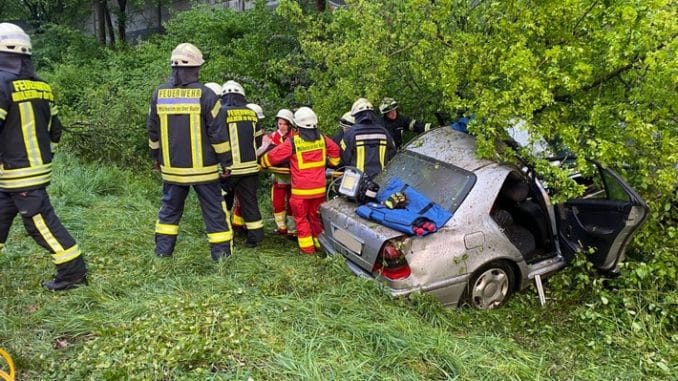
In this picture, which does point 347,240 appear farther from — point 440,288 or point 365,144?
point 365,144

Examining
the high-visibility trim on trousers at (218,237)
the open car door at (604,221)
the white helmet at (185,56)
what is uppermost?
the white helmet at (185,56)

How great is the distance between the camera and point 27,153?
3.84 m

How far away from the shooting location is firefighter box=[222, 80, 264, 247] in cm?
520

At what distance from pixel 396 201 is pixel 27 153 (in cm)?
277

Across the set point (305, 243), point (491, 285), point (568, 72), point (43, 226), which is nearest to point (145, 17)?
point (305, 243)

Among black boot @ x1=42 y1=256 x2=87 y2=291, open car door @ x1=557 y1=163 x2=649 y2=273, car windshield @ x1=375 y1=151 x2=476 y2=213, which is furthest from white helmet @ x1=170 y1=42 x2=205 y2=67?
open car door @ x1=557 y1=163 x2=649 y2=273

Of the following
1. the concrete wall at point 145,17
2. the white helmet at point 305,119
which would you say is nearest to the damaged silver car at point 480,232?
the white helmet at point 305,119

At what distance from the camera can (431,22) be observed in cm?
500

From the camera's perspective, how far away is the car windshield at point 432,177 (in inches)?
162

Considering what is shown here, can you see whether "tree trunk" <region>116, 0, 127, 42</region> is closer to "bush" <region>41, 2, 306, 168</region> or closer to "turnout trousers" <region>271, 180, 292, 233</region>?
"bush" <region>41, 2, 306, 168</region>

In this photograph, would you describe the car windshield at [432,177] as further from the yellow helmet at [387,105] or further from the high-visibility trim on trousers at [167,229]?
the high-visibility trim on trousers at [167,229]

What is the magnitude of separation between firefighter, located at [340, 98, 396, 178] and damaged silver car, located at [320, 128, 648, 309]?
0.67m

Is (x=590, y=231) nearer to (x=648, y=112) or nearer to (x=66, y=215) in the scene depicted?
(x=648, y=112)

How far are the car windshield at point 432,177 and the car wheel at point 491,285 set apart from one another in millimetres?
554
